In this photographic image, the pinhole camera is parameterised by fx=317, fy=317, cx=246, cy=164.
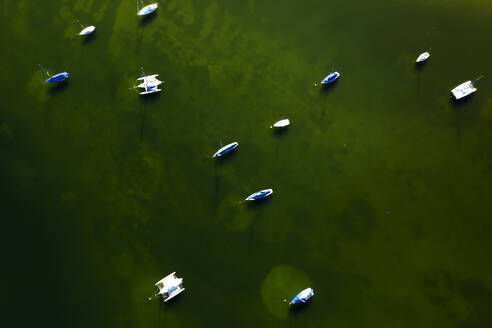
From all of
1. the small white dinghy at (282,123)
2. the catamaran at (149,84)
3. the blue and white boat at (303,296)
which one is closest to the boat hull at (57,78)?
the catamaran at (149,84)

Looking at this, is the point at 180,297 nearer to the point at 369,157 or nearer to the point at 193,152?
the point at 193,152

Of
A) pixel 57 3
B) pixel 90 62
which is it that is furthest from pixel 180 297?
→ pixel 57 3

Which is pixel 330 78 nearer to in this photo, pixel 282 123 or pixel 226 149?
pixel 282 123

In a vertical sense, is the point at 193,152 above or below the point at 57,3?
below

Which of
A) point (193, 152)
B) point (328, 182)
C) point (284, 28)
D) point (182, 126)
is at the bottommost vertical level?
point (328, 182)

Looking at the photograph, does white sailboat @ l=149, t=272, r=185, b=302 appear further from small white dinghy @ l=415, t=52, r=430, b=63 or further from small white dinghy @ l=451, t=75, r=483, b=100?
small white dinghy @ l=451, t=75, r=483, b=100

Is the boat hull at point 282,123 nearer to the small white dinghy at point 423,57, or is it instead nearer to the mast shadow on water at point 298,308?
the small white dinghy at point 423,57
